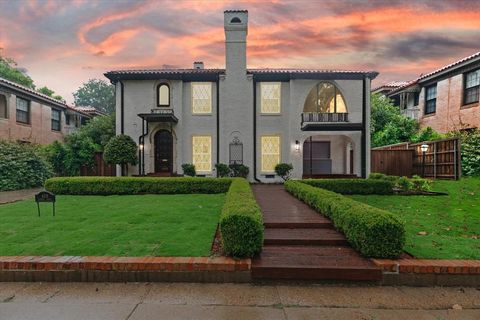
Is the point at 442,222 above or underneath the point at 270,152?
underneath

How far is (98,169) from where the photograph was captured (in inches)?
706

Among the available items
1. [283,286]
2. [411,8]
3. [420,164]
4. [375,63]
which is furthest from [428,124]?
[283,286]

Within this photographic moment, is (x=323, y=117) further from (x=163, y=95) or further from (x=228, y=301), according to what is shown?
(x=228, y=301)

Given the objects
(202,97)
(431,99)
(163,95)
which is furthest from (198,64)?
(431,99)

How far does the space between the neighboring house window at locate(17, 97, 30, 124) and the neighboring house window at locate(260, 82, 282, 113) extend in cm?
1665

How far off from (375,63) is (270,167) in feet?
33.0

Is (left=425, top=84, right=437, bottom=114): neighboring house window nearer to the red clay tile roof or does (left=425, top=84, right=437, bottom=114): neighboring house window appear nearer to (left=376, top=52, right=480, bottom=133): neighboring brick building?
(left=376, top=52, right=480, bottom=133): neighboring brick building

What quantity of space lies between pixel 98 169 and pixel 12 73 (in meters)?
16.2

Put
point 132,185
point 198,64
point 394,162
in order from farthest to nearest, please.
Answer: point 198,64, point 394,162, point 132,185

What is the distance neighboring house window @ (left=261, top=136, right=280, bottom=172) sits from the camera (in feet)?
52.1

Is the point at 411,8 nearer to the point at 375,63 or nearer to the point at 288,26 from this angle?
the point at 288,26

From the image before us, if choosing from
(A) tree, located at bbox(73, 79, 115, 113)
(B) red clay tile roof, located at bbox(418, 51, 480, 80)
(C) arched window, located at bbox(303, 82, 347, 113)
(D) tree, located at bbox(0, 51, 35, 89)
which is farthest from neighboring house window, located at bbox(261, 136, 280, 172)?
(A) tree, located at bbox(73, 79, 115, 113)

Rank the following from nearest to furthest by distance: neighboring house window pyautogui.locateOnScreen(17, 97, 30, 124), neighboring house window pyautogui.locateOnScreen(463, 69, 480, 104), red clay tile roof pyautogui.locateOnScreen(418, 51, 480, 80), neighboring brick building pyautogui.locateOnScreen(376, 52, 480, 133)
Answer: red clay tile roof pyautogui.locateOnScreen(418, 51, 480, 80)
neighboring house window pyautogui.locateOnScreen(463, 69, 480, 104)
neighboring brick building pyautogui.locateOnScreen(376, 52, 480, 133)
neighboring house window pyautogui.locateOnScreen(17, 97, 30, 124)

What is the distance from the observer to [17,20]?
1314 centimetres
